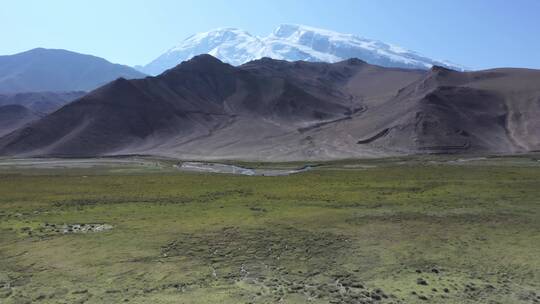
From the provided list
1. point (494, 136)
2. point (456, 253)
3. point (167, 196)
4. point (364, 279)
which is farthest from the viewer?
point (494, 136)

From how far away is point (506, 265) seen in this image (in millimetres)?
26094

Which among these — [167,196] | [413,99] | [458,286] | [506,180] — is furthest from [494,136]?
[458,286]

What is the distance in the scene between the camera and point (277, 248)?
2936 centimetres

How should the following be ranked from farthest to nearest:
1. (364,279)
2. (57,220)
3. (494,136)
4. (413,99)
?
1. (413,99)
2. (494,136)
3. (57,220)
4. (364,279)

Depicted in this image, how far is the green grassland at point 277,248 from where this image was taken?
2284cm

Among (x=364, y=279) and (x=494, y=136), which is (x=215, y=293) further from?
(x=494, y=136)

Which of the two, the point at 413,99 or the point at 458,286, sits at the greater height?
the point at 413,99

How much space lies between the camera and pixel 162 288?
2328 cm

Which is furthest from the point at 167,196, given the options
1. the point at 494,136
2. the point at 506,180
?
the point at 494,136

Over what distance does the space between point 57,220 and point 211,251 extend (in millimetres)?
16341

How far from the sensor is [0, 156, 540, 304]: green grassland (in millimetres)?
22844

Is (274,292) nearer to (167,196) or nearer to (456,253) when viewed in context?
(456,253)

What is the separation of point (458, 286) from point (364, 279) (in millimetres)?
4613

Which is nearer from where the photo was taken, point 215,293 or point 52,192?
point 215,293
